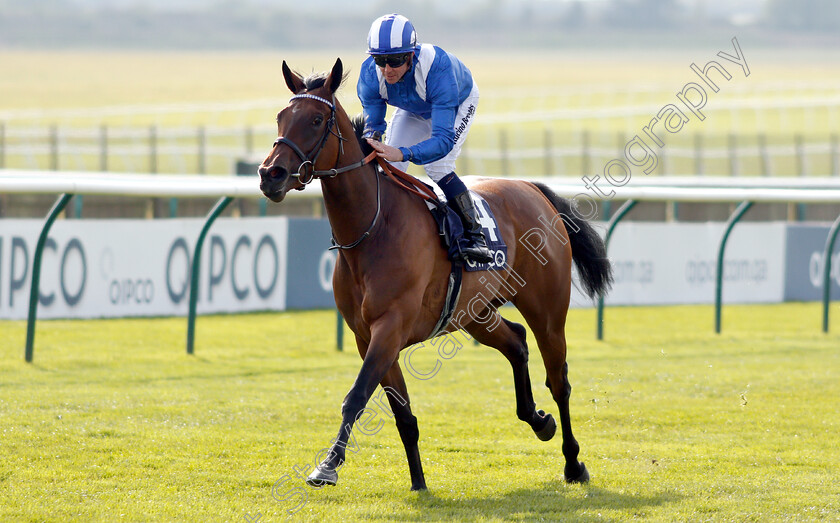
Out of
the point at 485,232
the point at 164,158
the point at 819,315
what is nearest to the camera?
the point at 485,232

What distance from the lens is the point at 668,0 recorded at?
338 ft

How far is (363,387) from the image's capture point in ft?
14.0

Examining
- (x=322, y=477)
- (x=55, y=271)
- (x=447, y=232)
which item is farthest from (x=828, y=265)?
(x=322, y=477)

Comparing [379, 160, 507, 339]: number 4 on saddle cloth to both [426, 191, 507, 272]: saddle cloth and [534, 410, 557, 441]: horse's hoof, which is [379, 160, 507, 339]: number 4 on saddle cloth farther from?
[534, 410, 557, 441]: horse's hoof

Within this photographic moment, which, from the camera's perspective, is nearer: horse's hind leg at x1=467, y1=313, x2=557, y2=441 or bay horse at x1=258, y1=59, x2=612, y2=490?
bay horse at x1=258, y1=59, x2=612, y2=490

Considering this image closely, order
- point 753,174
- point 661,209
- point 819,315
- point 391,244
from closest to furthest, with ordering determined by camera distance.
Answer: point 391,244 → point 819,315 → point 661,209 → point 753,174

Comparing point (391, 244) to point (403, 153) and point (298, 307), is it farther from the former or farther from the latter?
point (298, 307)

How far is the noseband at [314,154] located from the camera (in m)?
4.20

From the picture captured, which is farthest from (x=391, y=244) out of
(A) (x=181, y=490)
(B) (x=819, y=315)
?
(B) (x=819, y=315)

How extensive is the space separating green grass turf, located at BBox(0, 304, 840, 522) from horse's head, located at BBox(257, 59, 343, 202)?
1.31 m

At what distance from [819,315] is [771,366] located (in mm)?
3977

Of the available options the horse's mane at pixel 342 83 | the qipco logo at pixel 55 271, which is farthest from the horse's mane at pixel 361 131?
the qipco logo at pixel 55 271

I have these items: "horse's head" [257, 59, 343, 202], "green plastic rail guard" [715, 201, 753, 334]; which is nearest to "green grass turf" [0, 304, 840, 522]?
"green plastic rail guard" [715, 201, 753, 334]

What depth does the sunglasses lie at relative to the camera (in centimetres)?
470
